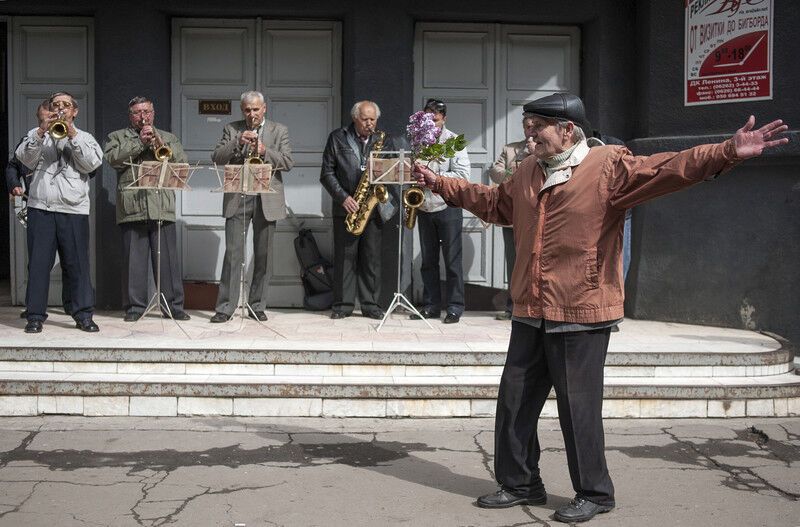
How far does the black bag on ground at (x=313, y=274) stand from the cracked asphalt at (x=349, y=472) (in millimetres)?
3111

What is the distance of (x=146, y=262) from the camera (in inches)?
384

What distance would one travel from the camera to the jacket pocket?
523 cm

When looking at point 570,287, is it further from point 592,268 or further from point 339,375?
point 339,375

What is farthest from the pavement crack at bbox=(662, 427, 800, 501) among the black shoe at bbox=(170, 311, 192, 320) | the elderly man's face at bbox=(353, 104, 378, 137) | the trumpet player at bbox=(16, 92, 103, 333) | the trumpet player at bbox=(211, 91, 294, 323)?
the trumpet player at bbox=(16, 92, 103, 333)

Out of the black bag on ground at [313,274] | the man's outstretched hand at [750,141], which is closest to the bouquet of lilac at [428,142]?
the black bag on ground at [313,274]

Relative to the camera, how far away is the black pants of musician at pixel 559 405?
207 inches

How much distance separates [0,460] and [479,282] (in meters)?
5.69

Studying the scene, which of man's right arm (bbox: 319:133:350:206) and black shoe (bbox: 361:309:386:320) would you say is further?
black shoe (bbox: 361:309:386:320)

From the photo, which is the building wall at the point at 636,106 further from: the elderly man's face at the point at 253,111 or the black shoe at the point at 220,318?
the black shoe at the point at 220,318

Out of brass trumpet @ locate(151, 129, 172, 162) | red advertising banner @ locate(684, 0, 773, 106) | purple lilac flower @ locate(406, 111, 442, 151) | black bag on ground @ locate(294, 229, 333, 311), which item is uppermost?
red advertising banner @ locate(684, 0, 773, 106)

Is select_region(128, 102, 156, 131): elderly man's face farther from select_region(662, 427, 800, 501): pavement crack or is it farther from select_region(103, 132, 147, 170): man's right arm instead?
select_region(662, 427, 800, 501): pavement crack

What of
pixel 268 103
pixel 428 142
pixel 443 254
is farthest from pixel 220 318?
pixel 428 142

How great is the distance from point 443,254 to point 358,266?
31.6 inches

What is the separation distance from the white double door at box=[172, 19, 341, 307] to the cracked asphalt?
357 cm
